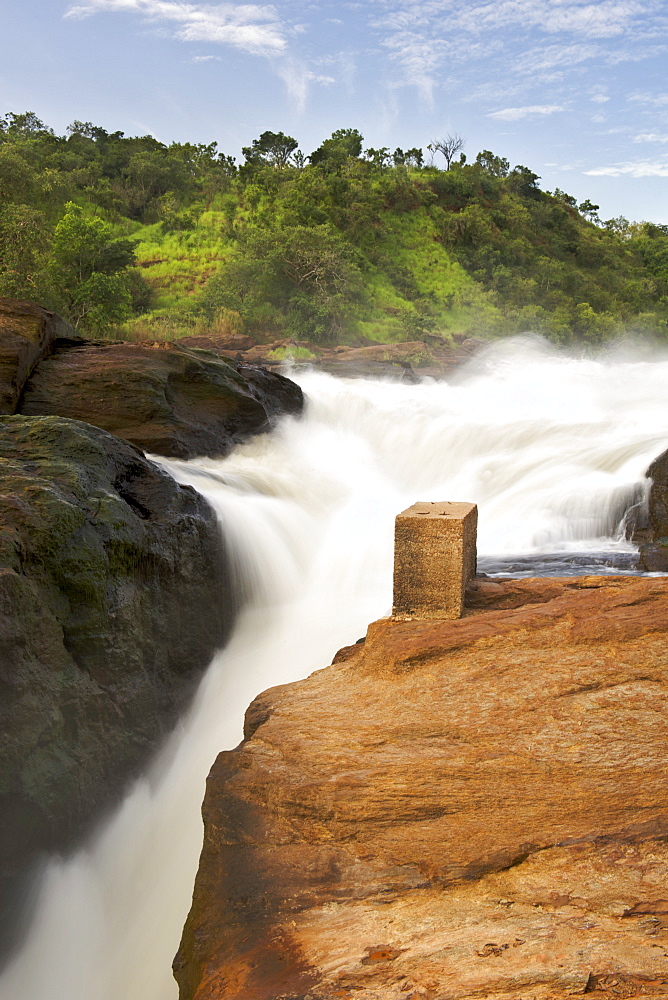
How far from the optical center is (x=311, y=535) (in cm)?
1123

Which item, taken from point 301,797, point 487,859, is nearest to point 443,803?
point 487,859

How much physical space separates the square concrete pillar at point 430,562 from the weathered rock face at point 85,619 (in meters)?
2.37

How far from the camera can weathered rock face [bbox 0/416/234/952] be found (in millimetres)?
5492

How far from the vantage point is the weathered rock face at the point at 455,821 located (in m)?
3.34

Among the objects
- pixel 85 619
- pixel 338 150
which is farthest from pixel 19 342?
pixel 338 150

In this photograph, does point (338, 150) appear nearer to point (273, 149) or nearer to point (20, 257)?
point (273, 149)

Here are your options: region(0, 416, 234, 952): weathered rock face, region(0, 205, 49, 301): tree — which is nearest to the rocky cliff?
region(0, 416, 234, 952): weathered rock face

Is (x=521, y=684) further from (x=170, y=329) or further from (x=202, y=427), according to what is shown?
(x=170, y=329)

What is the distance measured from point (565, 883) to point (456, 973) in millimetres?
754

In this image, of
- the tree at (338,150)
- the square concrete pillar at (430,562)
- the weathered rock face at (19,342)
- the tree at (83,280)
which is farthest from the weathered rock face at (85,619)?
the tree at (338,150)

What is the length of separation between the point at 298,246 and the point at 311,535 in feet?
72.8

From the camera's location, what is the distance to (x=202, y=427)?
43.7ft

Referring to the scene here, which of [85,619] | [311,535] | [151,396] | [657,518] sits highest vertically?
[151,396]

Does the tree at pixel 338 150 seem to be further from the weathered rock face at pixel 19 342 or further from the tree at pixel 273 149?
the weathered rock face at pixel 19 342
